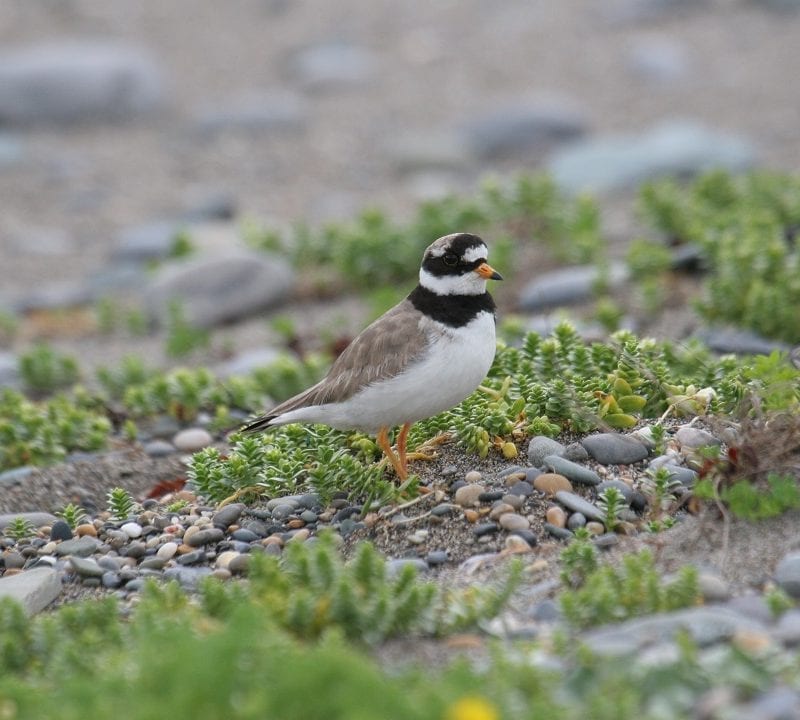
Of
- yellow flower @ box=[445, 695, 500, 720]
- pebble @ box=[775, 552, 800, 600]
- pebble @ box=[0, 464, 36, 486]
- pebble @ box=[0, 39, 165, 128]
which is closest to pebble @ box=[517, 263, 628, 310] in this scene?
pebble @ box=[0, 464, 36, 486]

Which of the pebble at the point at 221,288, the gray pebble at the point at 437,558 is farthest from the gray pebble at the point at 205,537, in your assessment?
the pebble at the point at 221,288

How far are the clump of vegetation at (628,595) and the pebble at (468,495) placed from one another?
1.03 m

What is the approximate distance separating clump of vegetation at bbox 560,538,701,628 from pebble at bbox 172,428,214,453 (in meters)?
3.45

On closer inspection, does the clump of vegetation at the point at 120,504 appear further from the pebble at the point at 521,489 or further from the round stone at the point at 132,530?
the pebble at the point at 521,489

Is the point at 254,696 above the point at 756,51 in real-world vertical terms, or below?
below

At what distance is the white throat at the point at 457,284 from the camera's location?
5719 millimetres

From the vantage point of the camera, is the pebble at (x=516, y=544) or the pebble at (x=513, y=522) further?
the pebble at (x=513, y=522)

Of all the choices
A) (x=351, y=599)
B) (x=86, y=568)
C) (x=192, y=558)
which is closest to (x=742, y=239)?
(x=192, y=558)

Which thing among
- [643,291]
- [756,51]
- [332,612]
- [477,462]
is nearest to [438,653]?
[332,612]

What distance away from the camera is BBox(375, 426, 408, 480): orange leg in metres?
5.63

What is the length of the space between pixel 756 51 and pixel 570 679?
14983 millimetres

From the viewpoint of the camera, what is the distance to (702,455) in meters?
5.10

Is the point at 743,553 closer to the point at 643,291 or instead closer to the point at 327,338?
the point at 643,291

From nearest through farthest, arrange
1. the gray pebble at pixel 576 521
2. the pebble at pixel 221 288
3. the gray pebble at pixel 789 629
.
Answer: the gray pebble at pixel 789 629, the gray pebble at pixel 576 521, the pebble at pixel 221 288
